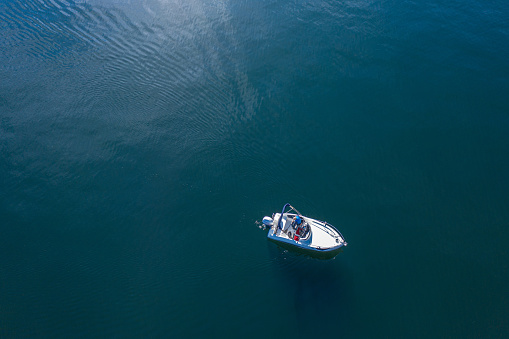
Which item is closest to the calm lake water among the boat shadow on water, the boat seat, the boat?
the boat shadow on water

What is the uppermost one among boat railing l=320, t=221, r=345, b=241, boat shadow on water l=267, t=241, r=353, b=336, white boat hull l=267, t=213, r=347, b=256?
boat railing l=320, t=221, r=345, b=241

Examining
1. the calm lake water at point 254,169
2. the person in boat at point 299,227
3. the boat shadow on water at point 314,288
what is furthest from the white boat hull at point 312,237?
the calm lake water at point 254,169

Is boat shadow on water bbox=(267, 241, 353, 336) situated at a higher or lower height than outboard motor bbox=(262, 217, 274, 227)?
lower

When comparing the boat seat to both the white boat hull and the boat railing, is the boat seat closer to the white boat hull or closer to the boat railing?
the white boat hull

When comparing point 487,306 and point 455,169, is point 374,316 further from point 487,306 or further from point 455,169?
point 455,169

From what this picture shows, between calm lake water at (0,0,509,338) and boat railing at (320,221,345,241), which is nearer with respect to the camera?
calm lake water at (0,0,509,338)

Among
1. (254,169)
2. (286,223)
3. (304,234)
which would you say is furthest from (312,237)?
(254,169)

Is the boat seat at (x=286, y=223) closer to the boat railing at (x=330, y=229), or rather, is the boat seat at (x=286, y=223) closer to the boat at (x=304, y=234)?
the boat at (x=304, y=234)
